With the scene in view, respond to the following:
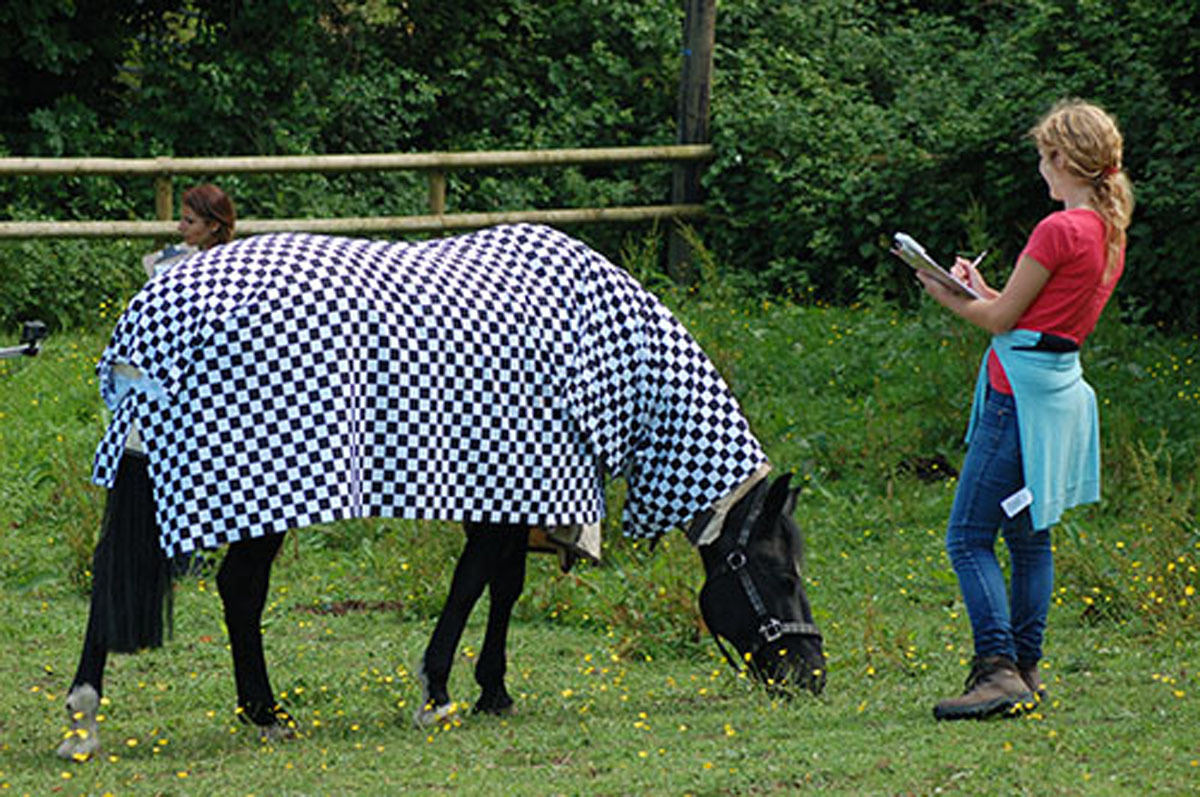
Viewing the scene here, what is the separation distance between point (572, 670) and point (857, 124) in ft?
29.2

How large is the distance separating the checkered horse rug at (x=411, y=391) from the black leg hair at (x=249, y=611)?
0.28m

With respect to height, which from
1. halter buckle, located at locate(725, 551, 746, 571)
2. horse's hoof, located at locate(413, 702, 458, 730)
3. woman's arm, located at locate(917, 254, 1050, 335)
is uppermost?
woman's arm, located at locate(917, 254, 1050, 335)

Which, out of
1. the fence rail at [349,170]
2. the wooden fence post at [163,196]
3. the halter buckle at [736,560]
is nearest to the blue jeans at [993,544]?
the halter buckle at [736,560]

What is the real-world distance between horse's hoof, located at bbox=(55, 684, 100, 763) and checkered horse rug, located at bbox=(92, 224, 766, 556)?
0.50 meters

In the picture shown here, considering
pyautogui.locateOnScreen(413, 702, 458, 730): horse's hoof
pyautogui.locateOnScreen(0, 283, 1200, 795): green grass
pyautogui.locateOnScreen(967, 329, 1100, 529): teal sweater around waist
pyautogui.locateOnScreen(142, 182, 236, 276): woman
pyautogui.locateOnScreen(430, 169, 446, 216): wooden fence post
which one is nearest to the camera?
pyautogui.locateOnScreen(0, 283, 1200, 795): green grass

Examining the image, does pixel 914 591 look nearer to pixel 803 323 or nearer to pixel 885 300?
pixel 803 323

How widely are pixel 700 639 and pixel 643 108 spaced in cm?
1000

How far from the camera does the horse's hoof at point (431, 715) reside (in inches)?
219

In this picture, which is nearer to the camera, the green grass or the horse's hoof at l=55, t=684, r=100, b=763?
the green grass

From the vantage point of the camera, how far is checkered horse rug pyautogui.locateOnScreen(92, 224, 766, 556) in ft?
16.8

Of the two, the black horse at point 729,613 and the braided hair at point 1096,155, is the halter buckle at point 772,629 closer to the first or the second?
the black horse at point 729,613

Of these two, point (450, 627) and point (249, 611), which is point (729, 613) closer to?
point (450, 627)

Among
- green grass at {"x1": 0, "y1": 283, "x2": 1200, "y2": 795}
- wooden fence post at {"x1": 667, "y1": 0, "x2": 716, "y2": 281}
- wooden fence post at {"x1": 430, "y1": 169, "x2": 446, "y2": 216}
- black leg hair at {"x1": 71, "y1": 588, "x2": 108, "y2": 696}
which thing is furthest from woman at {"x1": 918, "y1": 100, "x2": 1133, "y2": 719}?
wooden fence post at {"x1": 667, "y1": 0, "x2": 716, "y2": 281}

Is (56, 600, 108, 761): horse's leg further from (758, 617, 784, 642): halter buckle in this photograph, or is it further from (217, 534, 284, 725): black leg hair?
(758, 617, 784, 642): halter buckle
